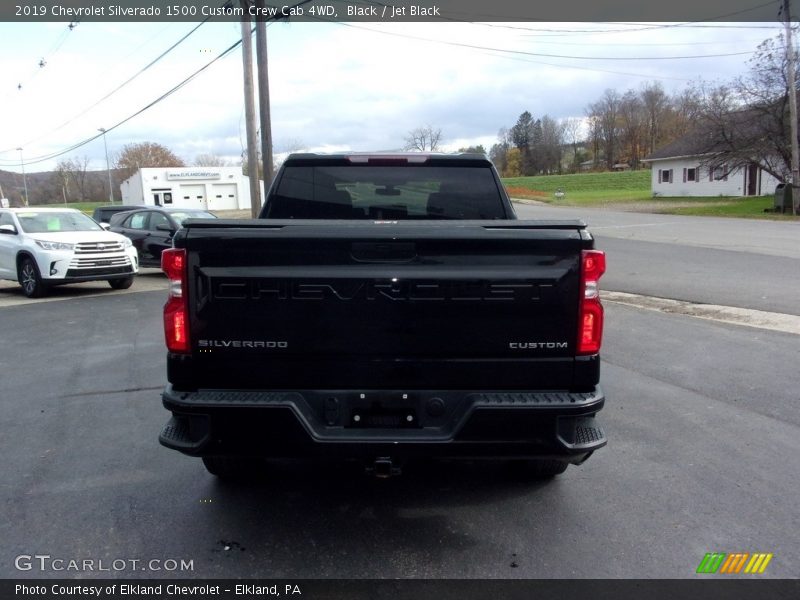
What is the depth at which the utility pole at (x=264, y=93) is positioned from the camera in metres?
16.8

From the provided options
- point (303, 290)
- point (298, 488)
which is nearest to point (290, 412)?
point (303, 290)

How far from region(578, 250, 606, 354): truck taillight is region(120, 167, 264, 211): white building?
69.2 m

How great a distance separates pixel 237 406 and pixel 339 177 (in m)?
2.06

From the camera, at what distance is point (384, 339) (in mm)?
3207

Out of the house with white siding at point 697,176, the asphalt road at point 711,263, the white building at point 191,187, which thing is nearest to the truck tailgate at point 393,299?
the asphalt road at point 711,263

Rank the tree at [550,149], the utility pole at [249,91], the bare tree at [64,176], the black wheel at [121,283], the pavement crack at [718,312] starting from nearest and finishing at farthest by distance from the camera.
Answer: the pavement crack at [718,312] < the black wheel at [121,283] < the utility pole at [249,91] < the bare tree at [64,176] < the tree at [550,149]

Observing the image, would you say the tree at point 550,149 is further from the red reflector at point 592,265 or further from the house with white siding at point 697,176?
the red reflector at point 592,265

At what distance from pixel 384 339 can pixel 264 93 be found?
15153mm

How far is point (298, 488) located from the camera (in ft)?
13.9

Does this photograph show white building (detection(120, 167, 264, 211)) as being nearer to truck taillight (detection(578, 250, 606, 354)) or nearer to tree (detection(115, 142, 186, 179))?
tree (detection(115, 142, 186, 179))

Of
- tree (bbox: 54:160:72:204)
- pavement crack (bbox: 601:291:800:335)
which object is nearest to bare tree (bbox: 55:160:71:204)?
tree (bbox: 54:160:72:204)

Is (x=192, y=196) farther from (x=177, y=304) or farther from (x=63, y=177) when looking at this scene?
(x=177, y=304)

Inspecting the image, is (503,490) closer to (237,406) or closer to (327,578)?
(327,578)

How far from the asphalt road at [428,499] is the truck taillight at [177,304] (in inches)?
44.3
